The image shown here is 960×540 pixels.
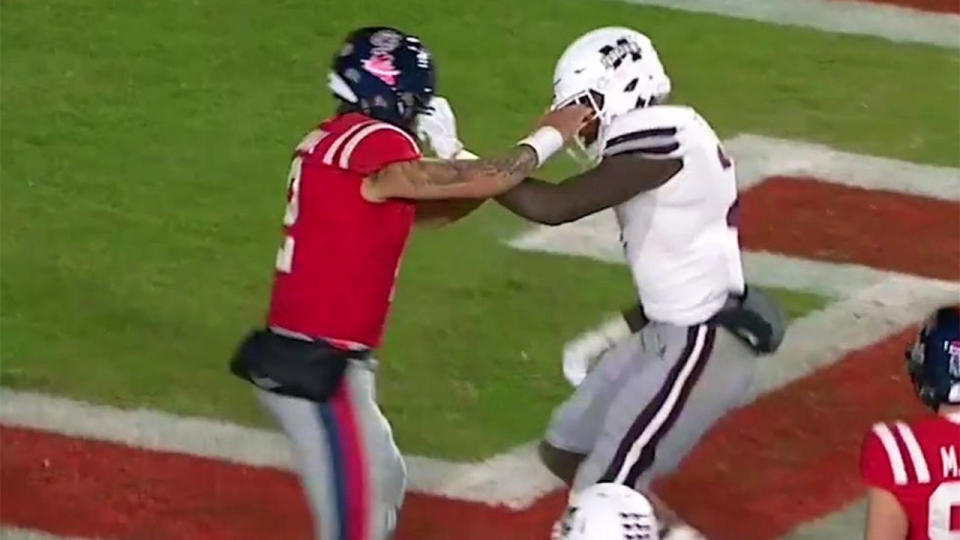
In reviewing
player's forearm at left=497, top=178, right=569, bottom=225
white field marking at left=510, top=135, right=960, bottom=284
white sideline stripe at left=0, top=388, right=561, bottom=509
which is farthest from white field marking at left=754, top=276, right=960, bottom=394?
player's forearm at left=497, top=178, right=569, bottom=225

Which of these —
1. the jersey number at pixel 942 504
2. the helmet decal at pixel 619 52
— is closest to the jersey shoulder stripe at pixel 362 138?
the helmet decal at pixel 619 52

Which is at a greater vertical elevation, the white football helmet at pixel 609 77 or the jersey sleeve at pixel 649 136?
the white football helmet at pixel 609 77

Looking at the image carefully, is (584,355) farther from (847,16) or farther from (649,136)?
(847,16)

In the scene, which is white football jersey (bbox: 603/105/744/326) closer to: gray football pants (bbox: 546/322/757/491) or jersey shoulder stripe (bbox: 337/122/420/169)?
gray football pants (bbox: 546/322/757/491)

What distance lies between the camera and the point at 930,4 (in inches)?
412

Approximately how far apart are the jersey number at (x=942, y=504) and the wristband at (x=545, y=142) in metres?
1.27

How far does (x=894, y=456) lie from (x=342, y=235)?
143 centimetres

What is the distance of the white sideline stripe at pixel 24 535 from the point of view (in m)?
5.95

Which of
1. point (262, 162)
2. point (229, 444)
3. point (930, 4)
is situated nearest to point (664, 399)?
point (229, 444)

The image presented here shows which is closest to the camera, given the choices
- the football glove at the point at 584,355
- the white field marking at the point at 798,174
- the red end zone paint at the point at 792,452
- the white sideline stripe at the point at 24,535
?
the football glove at the point at 584,355

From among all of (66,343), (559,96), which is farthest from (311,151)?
(66,343)

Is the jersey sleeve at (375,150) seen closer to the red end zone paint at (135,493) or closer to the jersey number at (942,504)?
the red end zone paint at (135,493)

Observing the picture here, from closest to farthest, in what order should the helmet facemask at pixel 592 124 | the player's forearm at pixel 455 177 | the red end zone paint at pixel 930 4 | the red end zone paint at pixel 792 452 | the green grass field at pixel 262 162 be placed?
the player's forearm at pixel 455 177, the helmet facemask at pixel 592 124, the red end zone paint at pixel 792 452, the green grass field at pixel 262 162, the red end zone paint at pixel 930 4

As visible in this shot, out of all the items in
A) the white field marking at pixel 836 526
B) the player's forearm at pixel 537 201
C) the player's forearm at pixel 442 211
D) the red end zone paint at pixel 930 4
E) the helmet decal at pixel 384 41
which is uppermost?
the helmet decal at pixel 384 41
